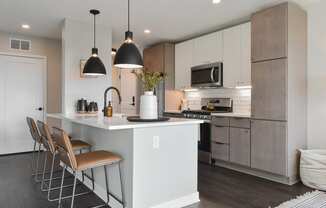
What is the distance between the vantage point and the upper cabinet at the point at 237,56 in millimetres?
4117

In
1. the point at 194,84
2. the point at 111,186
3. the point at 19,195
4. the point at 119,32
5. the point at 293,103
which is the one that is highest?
the point at 119,32

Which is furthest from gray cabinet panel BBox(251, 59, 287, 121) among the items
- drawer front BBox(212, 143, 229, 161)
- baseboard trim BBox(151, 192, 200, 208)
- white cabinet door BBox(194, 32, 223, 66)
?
baseboard trim BBox(151, 192, 200, 208)

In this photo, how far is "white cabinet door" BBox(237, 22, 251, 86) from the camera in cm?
408

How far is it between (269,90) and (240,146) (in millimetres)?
A: 995

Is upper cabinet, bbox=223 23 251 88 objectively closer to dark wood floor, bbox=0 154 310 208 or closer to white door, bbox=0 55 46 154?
dark wood floor, bbox=0 154 310 208

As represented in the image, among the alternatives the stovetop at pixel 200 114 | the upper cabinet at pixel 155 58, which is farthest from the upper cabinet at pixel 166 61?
the stovetop at pixel 200 114

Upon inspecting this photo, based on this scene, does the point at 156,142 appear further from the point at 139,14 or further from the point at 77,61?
the point at 77,61

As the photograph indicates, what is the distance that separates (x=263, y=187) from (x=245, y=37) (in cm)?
242

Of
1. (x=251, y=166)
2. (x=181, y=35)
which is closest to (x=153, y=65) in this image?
(x=181, y=35)

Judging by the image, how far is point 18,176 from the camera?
3666mm

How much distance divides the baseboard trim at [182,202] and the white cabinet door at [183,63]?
3016 mm

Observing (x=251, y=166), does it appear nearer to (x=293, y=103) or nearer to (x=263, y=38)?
(x=293, y=103)

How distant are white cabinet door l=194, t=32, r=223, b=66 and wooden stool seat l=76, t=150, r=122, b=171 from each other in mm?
3036

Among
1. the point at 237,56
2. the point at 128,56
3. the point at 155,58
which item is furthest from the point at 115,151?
the point at 155,58
